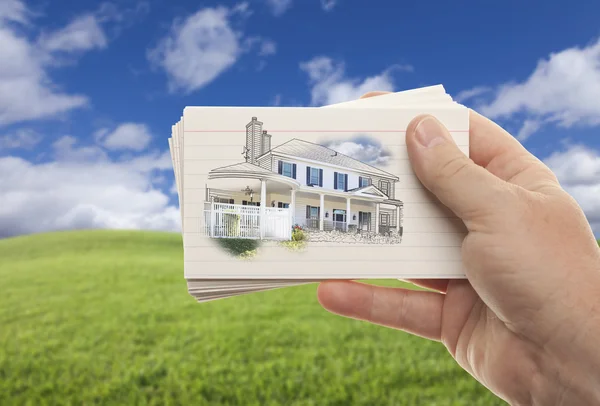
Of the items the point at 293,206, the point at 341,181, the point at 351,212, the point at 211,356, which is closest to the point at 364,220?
the point at 351,212

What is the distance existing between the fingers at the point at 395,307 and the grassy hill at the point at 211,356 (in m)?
1.92

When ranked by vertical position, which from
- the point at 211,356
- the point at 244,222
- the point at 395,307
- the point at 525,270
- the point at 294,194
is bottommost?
the point at 211,356

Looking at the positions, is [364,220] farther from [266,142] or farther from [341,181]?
[266,142]

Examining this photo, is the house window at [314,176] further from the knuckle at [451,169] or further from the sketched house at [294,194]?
the knuckle at [451,169]

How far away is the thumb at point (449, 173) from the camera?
1722mm

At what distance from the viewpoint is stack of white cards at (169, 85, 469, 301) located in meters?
1.94

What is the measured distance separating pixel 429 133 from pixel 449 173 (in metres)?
0.19

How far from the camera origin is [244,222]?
192 centimetres

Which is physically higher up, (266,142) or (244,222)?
(266,142)

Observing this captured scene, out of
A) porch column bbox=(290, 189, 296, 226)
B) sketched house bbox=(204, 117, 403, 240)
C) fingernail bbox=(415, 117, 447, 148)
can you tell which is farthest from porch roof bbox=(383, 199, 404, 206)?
porch column bbox=(290, 189, 296, 226)

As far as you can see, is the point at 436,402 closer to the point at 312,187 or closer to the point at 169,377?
the point at 169,377

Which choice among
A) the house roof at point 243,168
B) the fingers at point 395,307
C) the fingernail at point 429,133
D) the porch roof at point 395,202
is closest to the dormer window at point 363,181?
the porch roof at point 395,202

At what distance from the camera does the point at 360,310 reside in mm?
2332

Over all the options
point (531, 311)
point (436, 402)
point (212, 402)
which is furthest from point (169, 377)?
point (531, 311)
